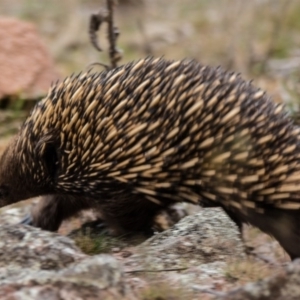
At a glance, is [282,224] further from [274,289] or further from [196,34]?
[196,34]

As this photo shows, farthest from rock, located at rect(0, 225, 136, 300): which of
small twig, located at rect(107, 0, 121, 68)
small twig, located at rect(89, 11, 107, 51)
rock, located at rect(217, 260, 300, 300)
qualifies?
small twig, located at rect(107, 0, 121, 68)

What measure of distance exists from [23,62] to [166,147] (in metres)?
4.68

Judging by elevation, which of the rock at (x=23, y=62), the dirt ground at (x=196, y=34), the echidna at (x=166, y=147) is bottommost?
the echidna at (x=166, y=147)

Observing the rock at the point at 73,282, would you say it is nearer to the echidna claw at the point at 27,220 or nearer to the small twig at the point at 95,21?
the echidna claw at the point at 27,220

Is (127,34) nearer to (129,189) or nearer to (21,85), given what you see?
(21,85)

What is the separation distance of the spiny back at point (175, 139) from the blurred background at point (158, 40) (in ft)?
10.1

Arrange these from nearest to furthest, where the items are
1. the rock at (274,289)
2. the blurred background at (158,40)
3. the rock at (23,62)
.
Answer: the rock at (274,289), the rock at (23,62), the blurred background at (158,40)

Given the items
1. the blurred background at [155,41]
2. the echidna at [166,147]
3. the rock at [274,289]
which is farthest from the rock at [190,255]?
the blurred background at [155,41]

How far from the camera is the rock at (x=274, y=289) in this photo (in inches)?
126

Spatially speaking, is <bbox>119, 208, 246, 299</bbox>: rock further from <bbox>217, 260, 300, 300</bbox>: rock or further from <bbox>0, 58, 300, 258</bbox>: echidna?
<bbox>217, 260, 300, 300</bbox>: rock

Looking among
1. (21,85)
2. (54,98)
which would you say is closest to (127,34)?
(21,85)

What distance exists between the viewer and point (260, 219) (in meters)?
4.32

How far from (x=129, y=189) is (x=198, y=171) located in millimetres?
467

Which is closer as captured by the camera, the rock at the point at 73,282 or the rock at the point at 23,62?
the rock at the point at 73,282
